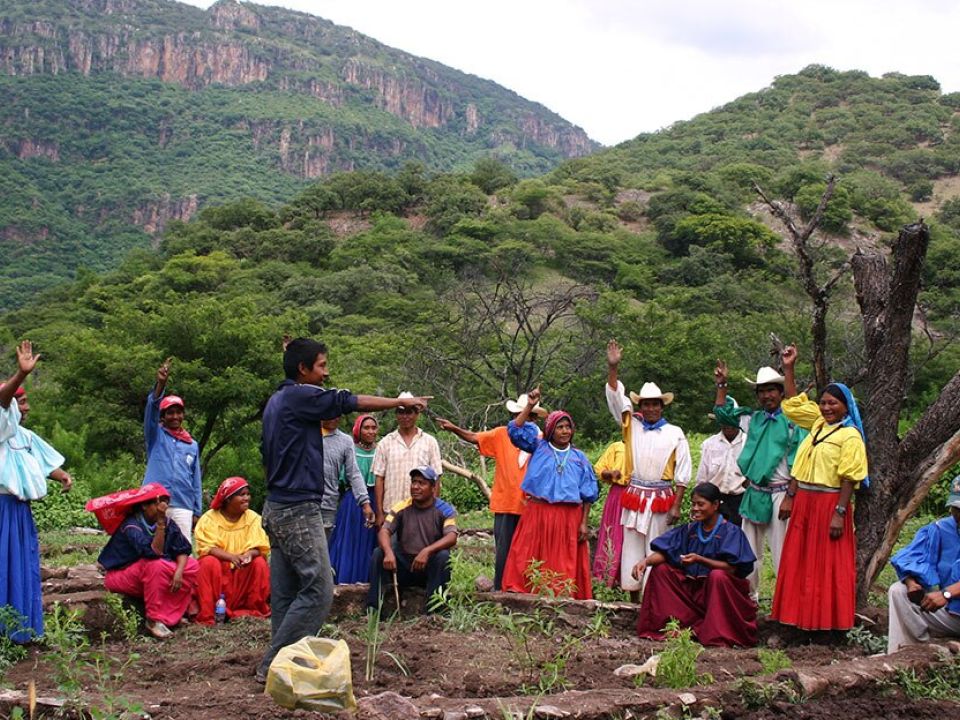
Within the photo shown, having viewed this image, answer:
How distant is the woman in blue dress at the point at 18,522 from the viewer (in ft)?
18.6

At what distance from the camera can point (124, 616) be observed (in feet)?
20.2

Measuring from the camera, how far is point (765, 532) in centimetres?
718

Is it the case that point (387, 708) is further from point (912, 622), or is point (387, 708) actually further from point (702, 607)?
point (912, 622)

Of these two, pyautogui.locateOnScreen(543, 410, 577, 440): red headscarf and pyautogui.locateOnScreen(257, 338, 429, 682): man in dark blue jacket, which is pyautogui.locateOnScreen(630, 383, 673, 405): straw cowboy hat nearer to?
pyautogui.locateOnScreen(543, 410, 577, 440): red headscarf

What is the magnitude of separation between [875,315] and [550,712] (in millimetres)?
4015

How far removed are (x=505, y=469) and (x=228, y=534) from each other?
201 centimetres

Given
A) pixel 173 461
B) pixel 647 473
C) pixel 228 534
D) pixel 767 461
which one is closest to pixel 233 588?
pixel 228 534

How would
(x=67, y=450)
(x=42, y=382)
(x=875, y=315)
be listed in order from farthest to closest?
(x=42, y=382) < (x=67, y=450) < (x=875, y=315)

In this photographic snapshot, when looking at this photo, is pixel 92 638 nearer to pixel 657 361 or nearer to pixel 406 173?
pixel 657 361

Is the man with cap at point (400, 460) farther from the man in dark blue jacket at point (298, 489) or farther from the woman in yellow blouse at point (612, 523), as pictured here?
the man in dark blue jacket at point (298, 489)

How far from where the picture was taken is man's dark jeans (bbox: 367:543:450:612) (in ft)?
21.5

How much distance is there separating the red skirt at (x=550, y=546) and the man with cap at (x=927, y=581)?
2131 mm

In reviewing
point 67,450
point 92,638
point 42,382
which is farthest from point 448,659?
point 42,382

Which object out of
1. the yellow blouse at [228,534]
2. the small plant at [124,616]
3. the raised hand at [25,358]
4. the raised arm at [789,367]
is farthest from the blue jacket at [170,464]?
the raised arm at [789,367]
